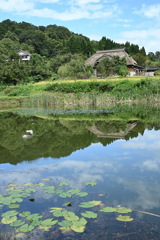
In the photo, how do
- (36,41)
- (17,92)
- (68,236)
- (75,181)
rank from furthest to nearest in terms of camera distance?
(36,41) < (17,92) < (75,181) < (68,236)

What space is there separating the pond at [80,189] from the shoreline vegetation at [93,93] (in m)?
15.8

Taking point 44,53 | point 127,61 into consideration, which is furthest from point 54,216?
point 44,53

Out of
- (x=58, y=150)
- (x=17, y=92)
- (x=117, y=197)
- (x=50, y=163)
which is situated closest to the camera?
(x=117, y=197)

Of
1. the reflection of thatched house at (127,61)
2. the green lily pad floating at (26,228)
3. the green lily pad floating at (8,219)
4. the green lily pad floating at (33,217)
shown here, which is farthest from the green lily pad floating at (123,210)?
the reflection of thatched house at (127,61)

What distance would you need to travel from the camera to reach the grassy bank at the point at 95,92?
80.2ft

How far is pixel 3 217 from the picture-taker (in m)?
3.66

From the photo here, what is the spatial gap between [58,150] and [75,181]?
284cm

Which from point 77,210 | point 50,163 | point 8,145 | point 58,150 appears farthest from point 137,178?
point 8,145

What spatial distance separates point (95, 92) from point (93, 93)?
315 millimetres

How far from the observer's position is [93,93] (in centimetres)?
2728

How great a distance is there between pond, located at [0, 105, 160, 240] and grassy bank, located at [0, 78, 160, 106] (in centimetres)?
1579

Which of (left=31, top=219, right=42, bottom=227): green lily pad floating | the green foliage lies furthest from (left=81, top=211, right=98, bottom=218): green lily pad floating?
the green foliage

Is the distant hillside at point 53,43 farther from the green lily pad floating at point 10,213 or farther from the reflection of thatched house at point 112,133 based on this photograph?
the green lily pad floating at point 10,213

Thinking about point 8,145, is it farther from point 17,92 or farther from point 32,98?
point 17,92
